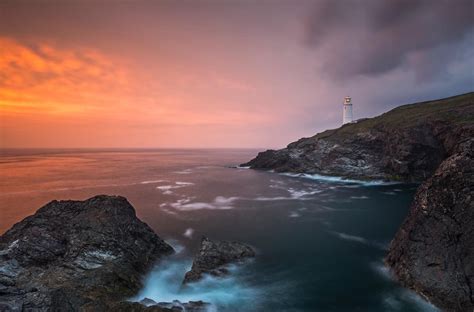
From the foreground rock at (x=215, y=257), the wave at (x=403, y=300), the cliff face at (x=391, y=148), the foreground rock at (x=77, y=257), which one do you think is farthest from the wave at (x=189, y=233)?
the cliff face at (x=391, y=148)

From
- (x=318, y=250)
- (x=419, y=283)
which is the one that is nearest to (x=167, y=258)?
(x=318, y=250)

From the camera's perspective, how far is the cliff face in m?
54.3

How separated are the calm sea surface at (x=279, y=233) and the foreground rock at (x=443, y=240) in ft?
3.74

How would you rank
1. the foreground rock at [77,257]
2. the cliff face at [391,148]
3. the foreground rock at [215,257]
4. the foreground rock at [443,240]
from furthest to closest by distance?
1. the cliff face at [391,148]
2. the foreground rock at [215,257]
3. the foreground rock at [443,240]
4. the foreground rock at [77,257]

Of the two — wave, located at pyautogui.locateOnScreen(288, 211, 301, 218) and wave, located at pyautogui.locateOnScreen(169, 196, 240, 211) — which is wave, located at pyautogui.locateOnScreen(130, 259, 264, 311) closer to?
wave, located at pyautogui.locateOnScreen(288, 211, 301, 218)

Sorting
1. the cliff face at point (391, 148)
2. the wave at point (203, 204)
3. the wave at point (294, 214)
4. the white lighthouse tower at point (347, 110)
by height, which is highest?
the white lighthouse tower at point (347, 110)

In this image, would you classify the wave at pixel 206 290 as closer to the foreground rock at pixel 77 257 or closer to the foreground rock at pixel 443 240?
the foreground rock at pixel 77 257

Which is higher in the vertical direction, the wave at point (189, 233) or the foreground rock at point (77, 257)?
the foreground rock at point (77, 257)

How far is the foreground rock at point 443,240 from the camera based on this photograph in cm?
1355

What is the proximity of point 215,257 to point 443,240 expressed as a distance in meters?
13.8

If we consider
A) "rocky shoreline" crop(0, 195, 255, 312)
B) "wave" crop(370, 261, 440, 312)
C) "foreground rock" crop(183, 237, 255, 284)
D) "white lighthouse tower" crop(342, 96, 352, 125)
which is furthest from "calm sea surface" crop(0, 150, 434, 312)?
"white lighthouse tower" crop(342, 96, 352, 125)

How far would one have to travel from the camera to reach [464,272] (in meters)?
13.6

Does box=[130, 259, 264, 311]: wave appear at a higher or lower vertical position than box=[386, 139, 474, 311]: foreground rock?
lower

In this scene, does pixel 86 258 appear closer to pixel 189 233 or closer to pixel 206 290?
pixel 206 290
